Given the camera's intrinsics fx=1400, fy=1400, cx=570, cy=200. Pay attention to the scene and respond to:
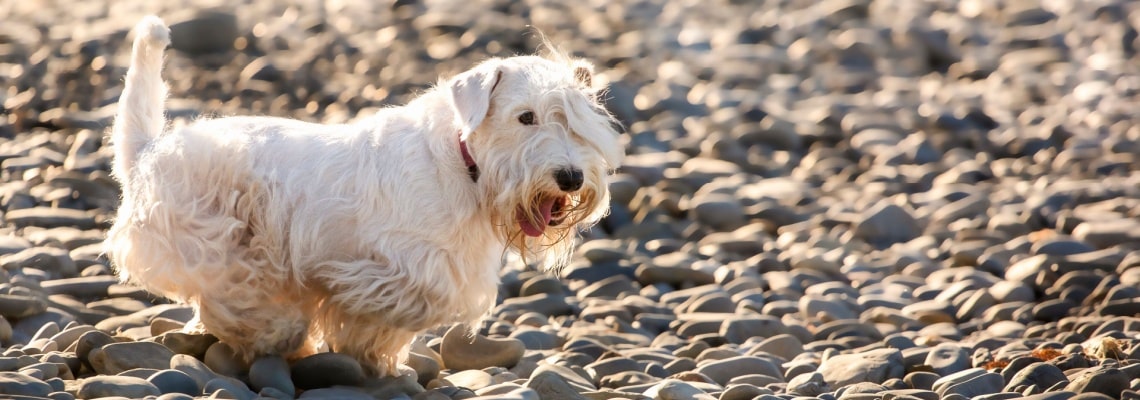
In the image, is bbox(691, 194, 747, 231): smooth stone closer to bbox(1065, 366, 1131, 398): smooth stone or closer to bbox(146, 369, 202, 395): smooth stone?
bbox(1065, 366, 1131, 398): smooth stone

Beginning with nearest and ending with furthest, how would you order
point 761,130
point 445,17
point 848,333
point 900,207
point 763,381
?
1. point 763,381
2. point 848,333
3. point 900,207
4. point 761,130
5. point 445,17

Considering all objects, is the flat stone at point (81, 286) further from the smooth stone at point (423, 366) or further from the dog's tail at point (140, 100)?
the smooth stone at point (423, 366)

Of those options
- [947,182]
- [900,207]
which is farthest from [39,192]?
[947,182]

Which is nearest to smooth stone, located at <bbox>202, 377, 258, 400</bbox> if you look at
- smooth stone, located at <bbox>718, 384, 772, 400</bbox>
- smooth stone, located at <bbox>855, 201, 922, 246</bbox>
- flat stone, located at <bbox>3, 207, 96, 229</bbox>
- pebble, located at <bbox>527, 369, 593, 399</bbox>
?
pebble, located at <bbox>527, 369, 593, 399</bbox>

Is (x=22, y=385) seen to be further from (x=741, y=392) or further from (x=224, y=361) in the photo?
(x=741, y=392)

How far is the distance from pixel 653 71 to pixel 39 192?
743cm

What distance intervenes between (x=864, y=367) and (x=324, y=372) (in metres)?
2.64

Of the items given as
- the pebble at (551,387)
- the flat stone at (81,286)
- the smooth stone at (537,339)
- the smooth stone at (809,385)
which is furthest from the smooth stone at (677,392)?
the flat stone at (81,286)

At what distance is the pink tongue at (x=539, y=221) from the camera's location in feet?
18.5

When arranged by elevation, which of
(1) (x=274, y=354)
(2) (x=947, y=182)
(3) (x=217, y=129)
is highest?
(3) (x=217, y=129)

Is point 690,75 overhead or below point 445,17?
below

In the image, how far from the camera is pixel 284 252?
5777 mm

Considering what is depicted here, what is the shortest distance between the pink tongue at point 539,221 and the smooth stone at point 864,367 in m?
1.81

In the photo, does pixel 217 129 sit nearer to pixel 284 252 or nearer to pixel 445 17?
pixel 284 252
